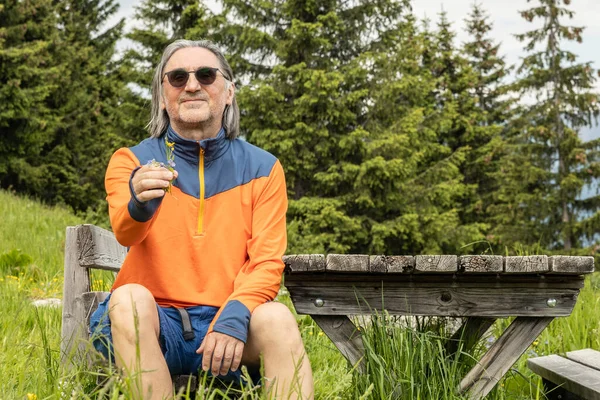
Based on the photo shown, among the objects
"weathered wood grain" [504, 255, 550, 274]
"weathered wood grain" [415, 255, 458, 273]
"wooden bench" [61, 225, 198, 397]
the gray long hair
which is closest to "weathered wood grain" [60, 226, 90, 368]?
"wooden bench" [61, 225, 198, 397]

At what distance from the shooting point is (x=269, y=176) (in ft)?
8.40

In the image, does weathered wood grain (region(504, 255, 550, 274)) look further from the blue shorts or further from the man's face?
the man's face

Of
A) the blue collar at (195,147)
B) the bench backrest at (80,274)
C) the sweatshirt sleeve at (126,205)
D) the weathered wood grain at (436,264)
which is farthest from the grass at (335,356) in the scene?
the blue collar at (195,147)

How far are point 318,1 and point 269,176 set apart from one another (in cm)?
1289

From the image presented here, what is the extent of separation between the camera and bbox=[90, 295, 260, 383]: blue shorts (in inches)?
87.9

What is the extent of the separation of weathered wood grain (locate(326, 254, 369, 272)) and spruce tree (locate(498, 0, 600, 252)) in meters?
18.6

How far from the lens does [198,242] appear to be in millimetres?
2379

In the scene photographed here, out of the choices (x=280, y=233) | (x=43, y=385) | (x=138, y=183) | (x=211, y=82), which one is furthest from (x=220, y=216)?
(x=43, y=385)

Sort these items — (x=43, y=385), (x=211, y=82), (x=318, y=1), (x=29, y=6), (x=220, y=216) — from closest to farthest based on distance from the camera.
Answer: (x=43, y=385) → (x=220, y=216) → (x=211, y=82) → (x=318, y=1) → (x=29, y=6)

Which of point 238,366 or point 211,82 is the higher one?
point 211,82

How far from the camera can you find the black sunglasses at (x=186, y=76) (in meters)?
2.58

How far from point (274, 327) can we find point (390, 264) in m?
0.47

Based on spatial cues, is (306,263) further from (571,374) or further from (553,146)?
(553,146)

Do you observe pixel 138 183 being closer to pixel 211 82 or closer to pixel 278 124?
pixel 211 82
